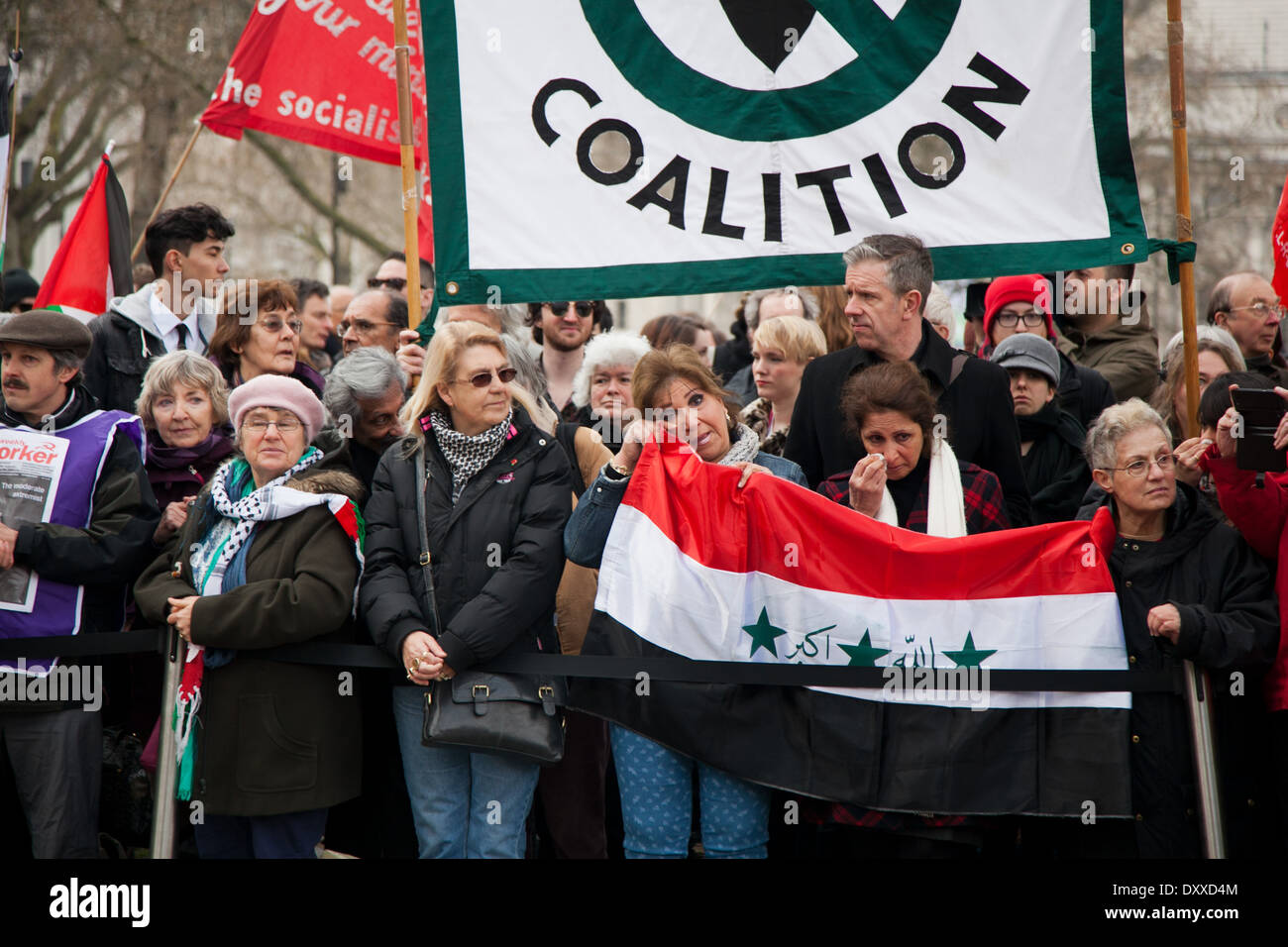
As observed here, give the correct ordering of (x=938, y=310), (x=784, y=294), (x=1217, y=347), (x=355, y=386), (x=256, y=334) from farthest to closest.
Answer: (x=784, y=294) → (x=938, y=310) → (x=256, y=334) → (x=1217, y=347) → (x=355, y=386)

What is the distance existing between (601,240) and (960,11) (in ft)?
5.29

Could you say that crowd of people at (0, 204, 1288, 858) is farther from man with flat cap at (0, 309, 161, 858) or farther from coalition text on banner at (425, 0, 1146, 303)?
coalition text on banner at (425, 0, 1146, 303)

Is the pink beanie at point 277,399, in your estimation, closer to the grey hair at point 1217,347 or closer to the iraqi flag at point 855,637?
the iraqi flag at point 855,637

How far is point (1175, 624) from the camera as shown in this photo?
482 centimetres

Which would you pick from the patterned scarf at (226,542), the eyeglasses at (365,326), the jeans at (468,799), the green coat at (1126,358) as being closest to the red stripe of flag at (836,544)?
the jeans at (468,799)

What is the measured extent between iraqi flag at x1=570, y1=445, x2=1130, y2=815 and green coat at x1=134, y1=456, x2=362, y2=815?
34.2 inches

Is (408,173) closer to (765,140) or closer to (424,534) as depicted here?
(765,140)

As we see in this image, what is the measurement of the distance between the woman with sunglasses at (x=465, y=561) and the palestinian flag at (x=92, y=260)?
379 cm

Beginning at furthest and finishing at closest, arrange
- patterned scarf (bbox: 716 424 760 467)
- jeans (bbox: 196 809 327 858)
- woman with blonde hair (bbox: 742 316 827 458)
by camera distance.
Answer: woman with blonde hair (bbox: 742 316 827 458), patterned scarf (bbox: 716 424 760 467), jeans (bbox: 196 809 327 858)

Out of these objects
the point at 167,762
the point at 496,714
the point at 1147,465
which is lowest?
the point at 167,762

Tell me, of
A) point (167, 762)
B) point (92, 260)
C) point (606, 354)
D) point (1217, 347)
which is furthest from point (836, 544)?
point (92, 260)

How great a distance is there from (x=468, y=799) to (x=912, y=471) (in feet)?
6.26

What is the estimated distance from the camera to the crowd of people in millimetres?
5043

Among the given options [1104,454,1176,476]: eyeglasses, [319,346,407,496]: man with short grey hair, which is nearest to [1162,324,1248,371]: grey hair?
[1104,454,1176,476]: eyeglasses
